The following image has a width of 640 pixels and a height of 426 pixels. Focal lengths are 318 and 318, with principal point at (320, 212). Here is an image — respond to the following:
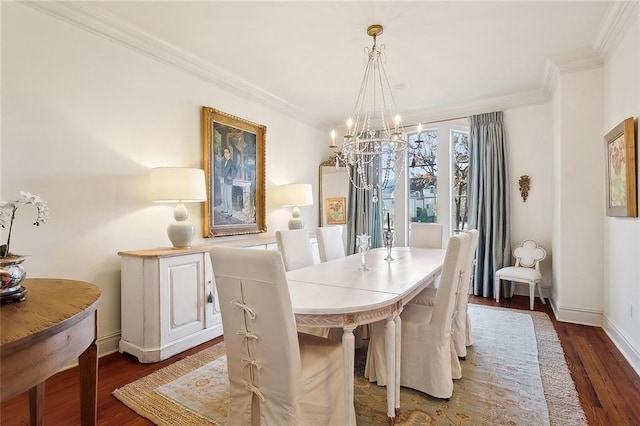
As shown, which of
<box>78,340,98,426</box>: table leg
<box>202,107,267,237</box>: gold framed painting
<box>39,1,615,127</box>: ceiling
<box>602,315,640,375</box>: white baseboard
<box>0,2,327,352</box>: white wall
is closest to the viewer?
<box>78,340,98,426</box>: table leg

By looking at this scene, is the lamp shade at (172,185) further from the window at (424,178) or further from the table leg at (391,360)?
the window at (424,178)

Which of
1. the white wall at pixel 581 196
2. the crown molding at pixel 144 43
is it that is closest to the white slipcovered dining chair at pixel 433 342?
the white wall at pixel 581 196

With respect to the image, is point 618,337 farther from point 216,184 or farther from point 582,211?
point 216,184

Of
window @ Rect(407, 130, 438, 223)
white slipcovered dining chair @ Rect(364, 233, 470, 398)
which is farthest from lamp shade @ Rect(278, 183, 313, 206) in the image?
white slipcovered dining chair @ Rect(364, 233, 470, 398)

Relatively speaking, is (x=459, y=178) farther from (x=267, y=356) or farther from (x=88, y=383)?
(x=88, y=383)

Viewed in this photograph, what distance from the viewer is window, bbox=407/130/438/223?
4.97 metres

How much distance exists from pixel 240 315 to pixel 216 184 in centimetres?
235

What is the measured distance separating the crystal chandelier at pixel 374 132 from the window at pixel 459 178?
2.57ft

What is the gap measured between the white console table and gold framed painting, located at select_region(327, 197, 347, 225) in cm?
290

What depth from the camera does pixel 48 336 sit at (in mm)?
851

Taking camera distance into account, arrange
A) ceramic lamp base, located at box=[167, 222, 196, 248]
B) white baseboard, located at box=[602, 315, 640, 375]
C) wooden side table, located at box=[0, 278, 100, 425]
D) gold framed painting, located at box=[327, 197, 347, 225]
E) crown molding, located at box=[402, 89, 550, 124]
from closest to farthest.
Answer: wooden side table, located at box=[0, 278, 100, 425] → white baseboard, located at box=[602, 315, 640, 375] → ceramic lamp base, located at box=[167, 222, 196, 248] → crown molding, located at box=[402, 89, 550, 124] → gold framed painting, located at box=[327, 197, 347, 225]

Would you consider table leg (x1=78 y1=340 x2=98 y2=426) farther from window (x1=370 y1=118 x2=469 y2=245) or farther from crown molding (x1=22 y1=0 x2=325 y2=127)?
window (x1=370 y1=118 x2=469 y2=245)

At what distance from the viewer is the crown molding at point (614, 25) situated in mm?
2352

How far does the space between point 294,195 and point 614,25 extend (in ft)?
11.3
